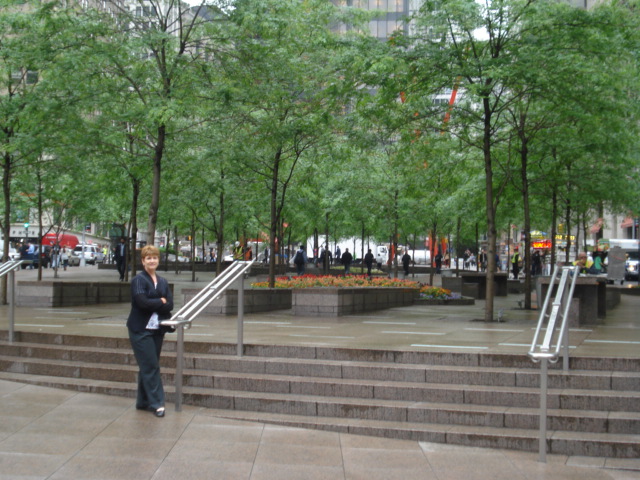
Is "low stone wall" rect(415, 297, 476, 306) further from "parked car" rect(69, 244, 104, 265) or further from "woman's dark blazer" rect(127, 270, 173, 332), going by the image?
"parked car" rect(69, 244, 104, 265)

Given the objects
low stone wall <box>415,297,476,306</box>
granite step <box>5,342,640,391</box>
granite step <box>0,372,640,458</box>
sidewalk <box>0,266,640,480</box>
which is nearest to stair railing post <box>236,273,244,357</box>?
granite step <box>5,342,640,391</box>

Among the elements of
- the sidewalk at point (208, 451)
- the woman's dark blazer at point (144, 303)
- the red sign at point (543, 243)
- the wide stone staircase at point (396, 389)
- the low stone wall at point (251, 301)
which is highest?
the red sign at point (543, 243)

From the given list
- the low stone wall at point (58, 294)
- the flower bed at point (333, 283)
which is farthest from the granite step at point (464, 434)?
the low stone wall at point (58, 294)

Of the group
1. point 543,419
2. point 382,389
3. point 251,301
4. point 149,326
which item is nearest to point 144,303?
point 149,326

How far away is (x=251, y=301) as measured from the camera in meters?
17.4

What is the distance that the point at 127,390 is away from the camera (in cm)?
893

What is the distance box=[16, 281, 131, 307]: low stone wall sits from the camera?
1830 cm

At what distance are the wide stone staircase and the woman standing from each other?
2.45 feet

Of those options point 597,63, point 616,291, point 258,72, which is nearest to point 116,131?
point 258,72

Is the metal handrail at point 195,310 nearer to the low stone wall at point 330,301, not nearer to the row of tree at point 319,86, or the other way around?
the row of tree at point 319,86

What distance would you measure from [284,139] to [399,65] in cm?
519

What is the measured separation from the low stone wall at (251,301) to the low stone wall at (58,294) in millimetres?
3318

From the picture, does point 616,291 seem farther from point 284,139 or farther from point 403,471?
point 403,471

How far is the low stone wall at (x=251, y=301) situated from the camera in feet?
53.2
